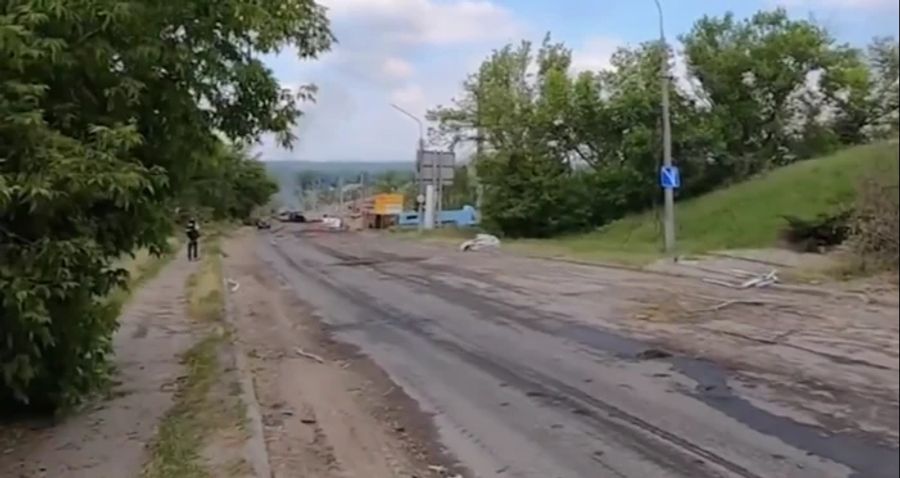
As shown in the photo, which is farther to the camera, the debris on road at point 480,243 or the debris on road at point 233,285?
the debris on road at point 480,243

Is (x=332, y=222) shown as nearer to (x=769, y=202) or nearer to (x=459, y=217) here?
(x=459, y=217)

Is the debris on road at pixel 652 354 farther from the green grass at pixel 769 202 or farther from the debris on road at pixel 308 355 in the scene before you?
the debris on road at pixel 308 355

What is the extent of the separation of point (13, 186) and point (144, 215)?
1529mm

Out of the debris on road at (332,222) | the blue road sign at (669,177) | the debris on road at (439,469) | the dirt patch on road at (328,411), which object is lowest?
the debris on road at (332,222)

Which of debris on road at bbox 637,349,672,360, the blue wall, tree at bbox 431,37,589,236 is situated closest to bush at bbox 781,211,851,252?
debris on road at bbox 637,349,672,360

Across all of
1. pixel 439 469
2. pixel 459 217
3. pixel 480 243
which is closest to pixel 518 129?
pixel 480 243

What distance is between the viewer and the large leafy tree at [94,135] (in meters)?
5.88

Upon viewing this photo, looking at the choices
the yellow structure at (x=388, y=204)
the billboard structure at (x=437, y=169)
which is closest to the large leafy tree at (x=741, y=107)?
the billboard structure at (x=437, y=169)

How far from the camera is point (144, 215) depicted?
23.5 feet

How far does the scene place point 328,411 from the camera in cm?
803

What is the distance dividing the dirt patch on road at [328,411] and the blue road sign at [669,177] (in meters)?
2.18

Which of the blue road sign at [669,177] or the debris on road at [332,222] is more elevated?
the blue road sign at [669,177]

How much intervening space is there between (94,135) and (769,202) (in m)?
4.12

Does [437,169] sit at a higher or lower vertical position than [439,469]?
higher
